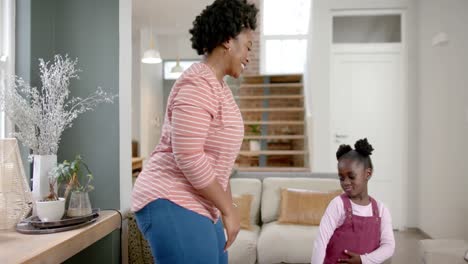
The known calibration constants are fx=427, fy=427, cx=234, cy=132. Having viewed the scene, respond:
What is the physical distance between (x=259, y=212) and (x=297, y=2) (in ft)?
16.1

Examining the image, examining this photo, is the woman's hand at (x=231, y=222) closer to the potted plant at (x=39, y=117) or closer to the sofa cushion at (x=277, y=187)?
the potted plant at (x=39, y=117)

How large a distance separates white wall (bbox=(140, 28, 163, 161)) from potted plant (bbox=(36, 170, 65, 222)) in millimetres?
5844

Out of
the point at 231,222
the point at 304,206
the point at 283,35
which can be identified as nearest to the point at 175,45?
the point at 283,35

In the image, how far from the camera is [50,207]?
1894mm

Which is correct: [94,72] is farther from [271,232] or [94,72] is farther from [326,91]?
[326,91]

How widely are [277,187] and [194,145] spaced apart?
256 centimetres

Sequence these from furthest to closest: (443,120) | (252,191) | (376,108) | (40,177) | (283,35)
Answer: (283,35), (376,108), (443,120), (252,191), (40,177)

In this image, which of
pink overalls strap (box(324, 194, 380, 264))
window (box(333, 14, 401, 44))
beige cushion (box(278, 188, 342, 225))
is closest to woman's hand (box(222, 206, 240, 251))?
pink overalls strap (box(324, 194, 380, 264))

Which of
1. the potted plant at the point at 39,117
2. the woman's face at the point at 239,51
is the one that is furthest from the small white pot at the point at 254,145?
the woman's face at the point at 239,51

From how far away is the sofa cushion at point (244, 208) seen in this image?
10.4 feet

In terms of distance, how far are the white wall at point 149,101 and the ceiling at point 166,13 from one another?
0.29 m

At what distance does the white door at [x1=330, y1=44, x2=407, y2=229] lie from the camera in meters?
5.23

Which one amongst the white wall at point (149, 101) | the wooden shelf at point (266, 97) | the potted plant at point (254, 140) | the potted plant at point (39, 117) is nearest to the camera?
the potted plant at point (39, 117)

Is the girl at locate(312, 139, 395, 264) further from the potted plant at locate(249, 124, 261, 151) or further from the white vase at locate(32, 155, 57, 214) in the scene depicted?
the potted plant at locate(249, 124, 261, 151)
